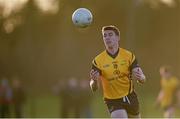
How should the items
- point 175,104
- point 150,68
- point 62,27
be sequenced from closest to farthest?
point 175,104 < point 150,68 < point 62,27

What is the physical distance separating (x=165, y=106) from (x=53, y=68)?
104 ft

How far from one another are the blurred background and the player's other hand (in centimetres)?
3483

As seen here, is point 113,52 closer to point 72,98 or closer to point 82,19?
point 82,19

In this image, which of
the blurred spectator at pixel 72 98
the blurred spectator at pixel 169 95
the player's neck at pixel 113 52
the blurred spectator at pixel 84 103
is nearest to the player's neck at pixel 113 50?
the player's neck at pixel 113 52

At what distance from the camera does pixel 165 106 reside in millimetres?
23922

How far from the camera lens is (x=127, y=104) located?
1409 cm

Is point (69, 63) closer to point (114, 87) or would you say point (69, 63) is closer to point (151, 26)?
point (151, 26)

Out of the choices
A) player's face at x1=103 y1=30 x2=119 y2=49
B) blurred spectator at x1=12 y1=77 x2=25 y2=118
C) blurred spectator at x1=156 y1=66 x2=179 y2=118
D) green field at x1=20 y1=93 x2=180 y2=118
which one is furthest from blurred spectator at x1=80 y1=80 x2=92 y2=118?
player's face at x1=103 y1=30 x2=119 y2=49

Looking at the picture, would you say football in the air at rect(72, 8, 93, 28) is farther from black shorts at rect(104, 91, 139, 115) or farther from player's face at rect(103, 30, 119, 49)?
black shorts at rect(104, 91, 139, 115)

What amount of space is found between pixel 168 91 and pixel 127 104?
1007 centimetres

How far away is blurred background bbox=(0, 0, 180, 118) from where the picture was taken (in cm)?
5169

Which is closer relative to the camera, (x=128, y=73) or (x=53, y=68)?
(x=128, y=73)

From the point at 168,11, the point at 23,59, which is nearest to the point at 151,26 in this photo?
the point at 168,11

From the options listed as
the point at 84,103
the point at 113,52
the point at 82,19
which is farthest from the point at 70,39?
the point at 113,52
